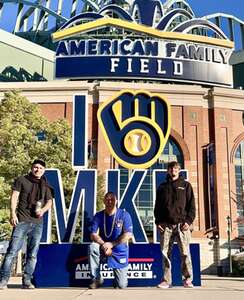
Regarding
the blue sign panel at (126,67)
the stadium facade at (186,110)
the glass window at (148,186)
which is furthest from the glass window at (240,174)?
the blue sign panel at (126,67)

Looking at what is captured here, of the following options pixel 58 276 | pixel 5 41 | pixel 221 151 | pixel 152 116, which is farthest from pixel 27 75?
pixel 58 276

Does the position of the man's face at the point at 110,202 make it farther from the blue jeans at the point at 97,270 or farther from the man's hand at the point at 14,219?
the man's hand at the point at 14,219

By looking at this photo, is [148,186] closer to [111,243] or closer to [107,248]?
[111,243]

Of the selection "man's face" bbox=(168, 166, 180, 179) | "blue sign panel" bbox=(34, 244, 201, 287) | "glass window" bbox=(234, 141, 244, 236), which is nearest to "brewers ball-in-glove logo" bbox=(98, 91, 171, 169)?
"blue sign panel" bbox=(34, 244, 201, 287)

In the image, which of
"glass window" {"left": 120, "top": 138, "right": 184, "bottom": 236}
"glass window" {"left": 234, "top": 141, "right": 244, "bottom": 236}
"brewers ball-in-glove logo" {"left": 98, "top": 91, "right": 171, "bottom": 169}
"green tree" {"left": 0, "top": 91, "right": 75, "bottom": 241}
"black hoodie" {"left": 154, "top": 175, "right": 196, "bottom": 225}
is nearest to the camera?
"black hoodie" {"left": 154, "top": 175, "right": 196, "bottom": 225}

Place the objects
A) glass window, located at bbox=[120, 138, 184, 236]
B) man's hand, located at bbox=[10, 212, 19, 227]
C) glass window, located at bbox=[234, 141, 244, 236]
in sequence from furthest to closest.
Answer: glass window, located at bbox=[234, 141, 244, 236]
glass window, located at bbox=[120, 138, 184, 236]
man's hand, located at bbox=[10, 212, 19, 227]

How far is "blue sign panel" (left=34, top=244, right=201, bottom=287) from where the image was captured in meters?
8.05

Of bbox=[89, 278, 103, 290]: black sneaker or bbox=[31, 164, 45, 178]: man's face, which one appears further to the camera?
bbox=[31, 164, 45, 178]: man's face

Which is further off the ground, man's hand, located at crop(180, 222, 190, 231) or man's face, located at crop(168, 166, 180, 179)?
man's face, located at crop(168, 166, 180, 179)

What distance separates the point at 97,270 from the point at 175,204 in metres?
1.53

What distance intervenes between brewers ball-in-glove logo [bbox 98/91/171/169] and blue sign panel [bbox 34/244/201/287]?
2880 mm

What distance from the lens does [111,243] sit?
24.5 ft

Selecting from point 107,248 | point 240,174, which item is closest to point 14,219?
point 107,248

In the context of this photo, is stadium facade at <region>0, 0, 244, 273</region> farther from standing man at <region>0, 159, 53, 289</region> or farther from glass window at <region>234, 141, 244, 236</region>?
standing man at <region>0, 159, 53, 289</region>
